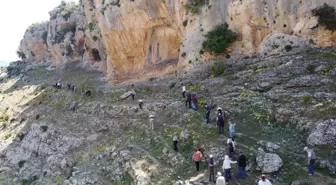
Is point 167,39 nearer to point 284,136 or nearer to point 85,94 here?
point 85,94

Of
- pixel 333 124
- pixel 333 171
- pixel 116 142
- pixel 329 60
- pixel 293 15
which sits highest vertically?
pixel 293 15

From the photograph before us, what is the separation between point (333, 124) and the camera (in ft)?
78.1

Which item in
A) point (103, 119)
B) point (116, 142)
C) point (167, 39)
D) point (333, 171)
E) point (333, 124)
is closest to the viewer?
point (333, 171)

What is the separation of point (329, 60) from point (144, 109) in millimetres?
18885

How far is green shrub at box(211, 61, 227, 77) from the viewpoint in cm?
3959

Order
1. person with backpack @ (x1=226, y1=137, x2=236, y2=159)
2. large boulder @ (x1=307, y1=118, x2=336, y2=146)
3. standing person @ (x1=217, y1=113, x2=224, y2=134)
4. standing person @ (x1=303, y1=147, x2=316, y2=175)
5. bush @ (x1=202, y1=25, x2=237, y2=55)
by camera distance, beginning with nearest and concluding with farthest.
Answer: standing person @ (x1=303, y1=147, x2=316, y2=175)
large boulder @ (x1=307, y1=118, x2=336, y2=146)
person with backpack @ (x1=226, y1=137, x2=236, y2=159)
standing person @ (x1=217, y1=113, x2=224, y2=134)
bush @ (x1=202, y1=25, x2=237, y2=55)

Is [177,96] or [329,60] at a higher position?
[329,60]

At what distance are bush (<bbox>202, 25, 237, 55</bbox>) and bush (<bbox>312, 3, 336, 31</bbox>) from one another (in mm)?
9693

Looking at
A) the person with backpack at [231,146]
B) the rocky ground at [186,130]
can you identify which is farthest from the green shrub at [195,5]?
the person with backpack at [231,146]

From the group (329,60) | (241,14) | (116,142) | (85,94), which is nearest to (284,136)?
(329,60)

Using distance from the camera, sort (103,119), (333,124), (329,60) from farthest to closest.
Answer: (103,119) → (329,60) → (333,124)

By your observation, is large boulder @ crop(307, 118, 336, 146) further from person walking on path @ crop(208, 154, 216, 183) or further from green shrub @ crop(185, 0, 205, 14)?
green shrub @ crop(185, 0, 205, 14)

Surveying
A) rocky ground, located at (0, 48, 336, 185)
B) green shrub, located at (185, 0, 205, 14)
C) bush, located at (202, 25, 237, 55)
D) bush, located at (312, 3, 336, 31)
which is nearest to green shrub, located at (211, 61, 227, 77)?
rocky ground, located at (0, 48, 336, 185)

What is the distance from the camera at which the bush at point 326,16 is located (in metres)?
33.7
